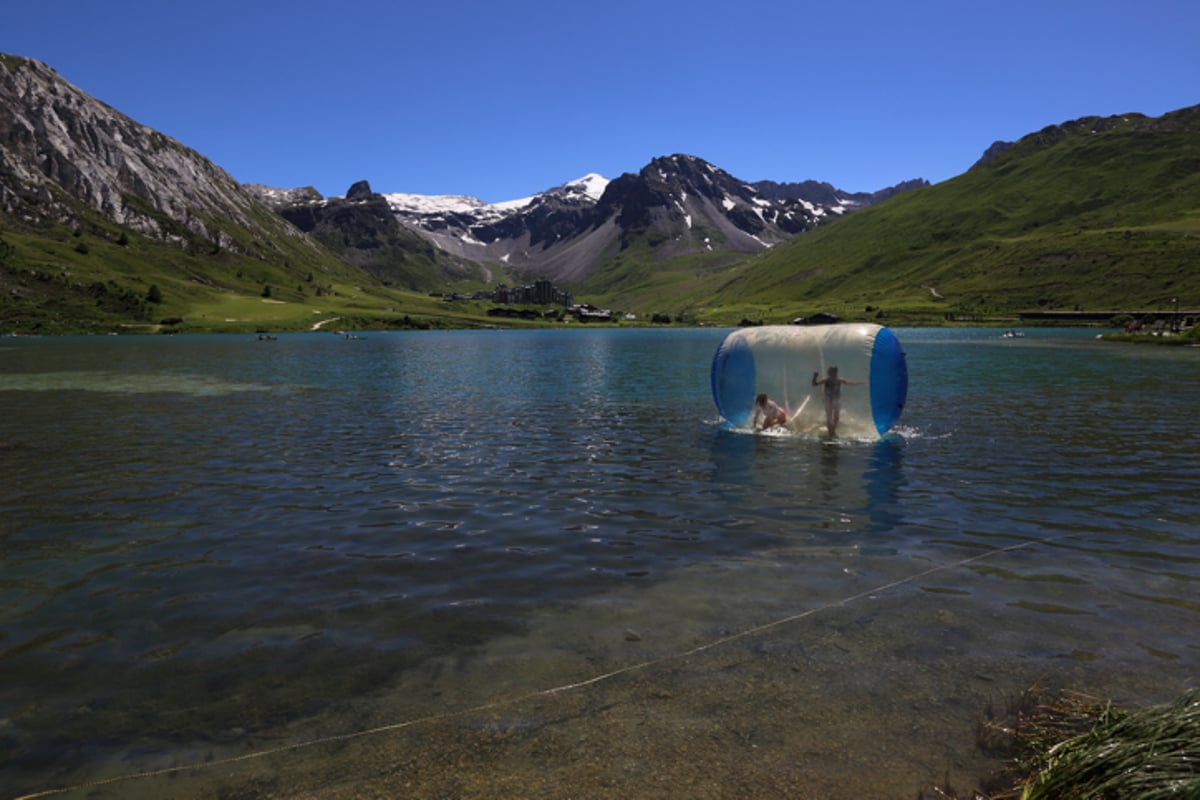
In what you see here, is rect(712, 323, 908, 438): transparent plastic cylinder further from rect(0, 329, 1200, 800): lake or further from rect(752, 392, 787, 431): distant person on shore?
rect(0, 329, 1200, 800): lake

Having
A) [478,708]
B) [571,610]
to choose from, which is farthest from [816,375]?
[478,708]

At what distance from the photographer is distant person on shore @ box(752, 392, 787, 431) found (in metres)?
26.9

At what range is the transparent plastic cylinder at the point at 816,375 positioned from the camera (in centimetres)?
2409

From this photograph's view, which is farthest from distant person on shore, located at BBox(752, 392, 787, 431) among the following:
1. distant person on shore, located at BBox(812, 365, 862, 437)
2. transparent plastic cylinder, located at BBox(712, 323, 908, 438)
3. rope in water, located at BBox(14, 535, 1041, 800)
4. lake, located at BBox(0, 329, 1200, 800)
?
rope in water, located at BBox(14, 535, 1041, 800)

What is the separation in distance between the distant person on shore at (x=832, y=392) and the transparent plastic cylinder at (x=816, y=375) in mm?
40

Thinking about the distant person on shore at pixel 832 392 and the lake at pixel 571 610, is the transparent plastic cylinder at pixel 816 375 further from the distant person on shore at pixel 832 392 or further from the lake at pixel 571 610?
the lake at pixel 571 610

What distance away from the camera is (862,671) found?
840 centimetres

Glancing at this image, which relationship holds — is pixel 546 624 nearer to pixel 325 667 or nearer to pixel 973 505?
pixel 325 667

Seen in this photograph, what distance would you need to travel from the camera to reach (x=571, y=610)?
10453 millimetres

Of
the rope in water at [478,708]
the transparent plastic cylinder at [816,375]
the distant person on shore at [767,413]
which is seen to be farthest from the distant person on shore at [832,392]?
the rope in water at [478,708]

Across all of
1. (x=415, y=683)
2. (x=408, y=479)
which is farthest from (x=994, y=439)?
(x=415, y=683)

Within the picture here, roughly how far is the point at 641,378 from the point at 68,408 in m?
37.3

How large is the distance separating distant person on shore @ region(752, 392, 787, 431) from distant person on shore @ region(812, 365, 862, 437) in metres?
1.81

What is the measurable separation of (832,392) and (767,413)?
9.29 ft
